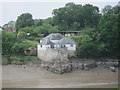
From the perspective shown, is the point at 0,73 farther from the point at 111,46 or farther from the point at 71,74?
the point at 111,46

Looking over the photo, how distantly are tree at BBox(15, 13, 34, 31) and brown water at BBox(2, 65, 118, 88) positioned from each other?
12.9 metres

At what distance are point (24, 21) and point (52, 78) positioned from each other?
16.2 metres

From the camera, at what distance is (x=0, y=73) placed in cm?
2748

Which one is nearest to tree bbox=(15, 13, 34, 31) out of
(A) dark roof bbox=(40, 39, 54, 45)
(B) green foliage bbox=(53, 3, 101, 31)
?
(B) green foliage bbox=(53, 3, 101, 31)

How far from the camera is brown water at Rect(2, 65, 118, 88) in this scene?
2344 centimetres

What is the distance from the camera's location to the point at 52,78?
2617 centimetres

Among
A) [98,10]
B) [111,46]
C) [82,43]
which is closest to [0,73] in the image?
[82,43]

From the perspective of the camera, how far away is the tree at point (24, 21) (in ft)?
135

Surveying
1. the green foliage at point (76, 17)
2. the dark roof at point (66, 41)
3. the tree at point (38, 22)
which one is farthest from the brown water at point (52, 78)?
the tree at point (38, 22)

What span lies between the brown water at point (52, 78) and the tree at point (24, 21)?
42.4 feet

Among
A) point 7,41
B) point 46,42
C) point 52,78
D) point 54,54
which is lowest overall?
point 52,78

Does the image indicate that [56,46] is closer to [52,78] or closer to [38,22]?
[52,78]

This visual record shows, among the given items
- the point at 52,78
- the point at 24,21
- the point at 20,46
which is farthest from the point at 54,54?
the point at 24,21

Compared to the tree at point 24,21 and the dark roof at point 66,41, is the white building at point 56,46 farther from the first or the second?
the tree at point 24,21
